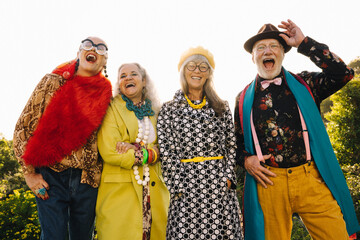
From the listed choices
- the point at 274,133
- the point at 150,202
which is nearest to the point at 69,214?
the point at 150,202

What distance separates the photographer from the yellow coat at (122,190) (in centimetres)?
A: 278

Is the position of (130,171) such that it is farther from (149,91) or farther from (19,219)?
(19,219)

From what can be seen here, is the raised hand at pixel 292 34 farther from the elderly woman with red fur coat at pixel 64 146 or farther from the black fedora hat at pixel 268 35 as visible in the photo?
the elderly woman with red fur coat at pixel 64 146

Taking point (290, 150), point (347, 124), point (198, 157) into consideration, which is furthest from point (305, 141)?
point (347, 124)

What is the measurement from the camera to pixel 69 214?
2.92 meters

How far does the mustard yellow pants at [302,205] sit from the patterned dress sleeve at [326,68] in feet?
3.04

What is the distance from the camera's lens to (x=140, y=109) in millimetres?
3186

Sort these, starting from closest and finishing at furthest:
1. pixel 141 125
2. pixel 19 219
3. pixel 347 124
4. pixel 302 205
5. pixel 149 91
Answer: pixel 302 205 < pixel 141 125 < pixel 149 91 < pixel 19 219 < pixel 347 124

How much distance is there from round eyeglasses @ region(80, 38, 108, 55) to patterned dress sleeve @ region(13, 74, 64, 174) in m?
0.56

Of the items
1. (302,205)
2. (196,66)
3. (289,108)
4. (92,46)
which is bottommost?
(302,205)

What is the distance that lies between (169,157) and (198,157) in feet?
1.07

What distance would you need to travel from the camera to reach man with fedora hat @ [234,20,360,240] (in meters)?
2.86

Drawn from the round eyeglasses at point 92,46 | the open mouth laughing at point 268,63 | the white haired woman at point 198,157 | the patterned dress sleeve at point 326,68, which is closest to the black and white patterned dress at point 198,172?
the white haired woman at point 198,157

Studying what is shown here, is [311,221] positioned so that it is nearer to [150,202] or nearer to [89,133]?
[150,202]
